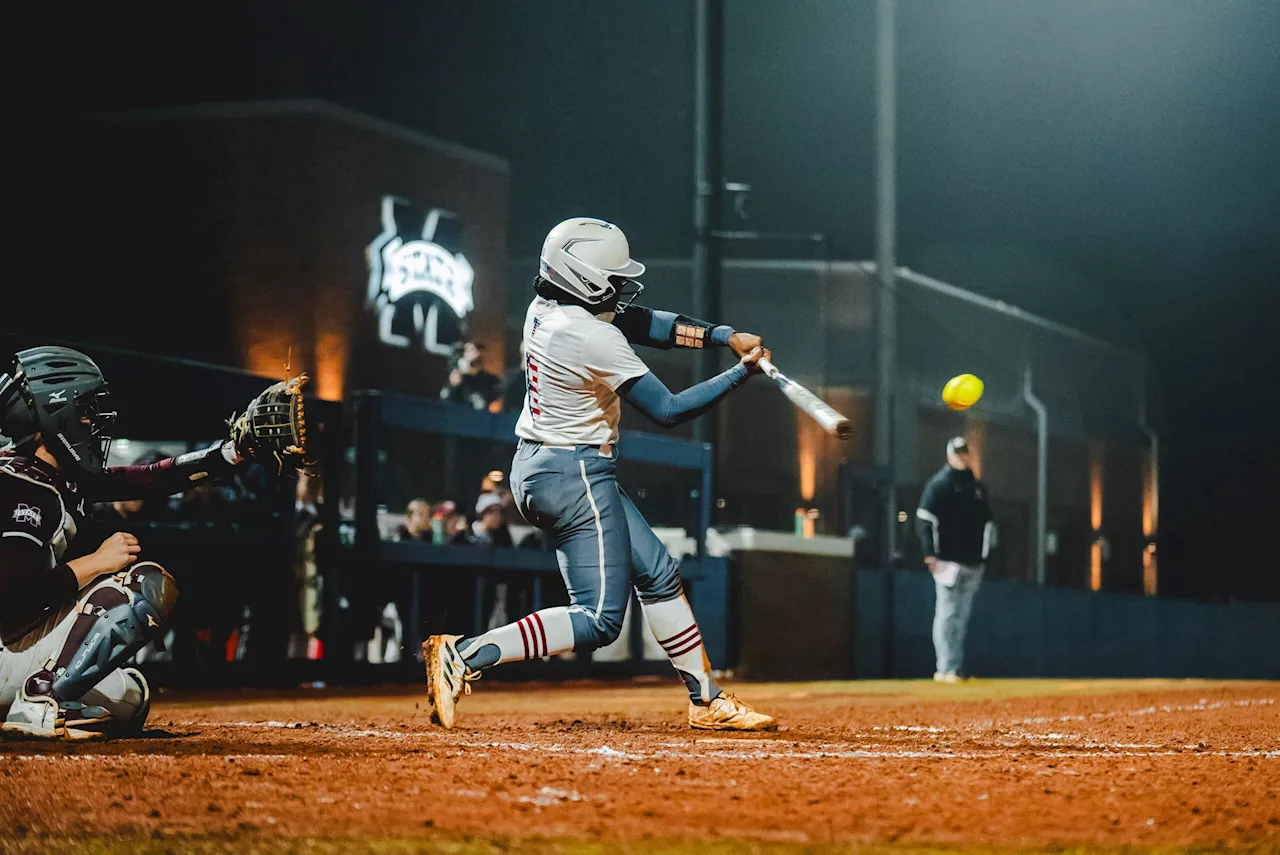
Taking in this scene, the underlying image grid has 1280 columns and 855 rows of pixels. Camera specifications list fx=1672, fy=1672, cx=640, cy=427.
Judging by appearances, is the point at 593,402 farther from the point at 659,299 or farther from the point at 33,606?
the point at 659,299

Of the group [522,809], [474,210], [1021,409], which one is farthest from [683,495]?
[1021,409]

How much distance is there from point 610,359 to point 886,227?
40.6 ft

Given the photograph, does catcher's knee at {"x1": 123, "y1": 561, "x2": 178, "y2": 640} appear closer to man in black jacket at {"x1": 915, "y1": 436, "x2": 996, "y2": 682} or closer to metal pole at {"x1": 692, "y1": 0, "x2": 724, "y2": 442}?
man in black jacket at {"x1": 915, "y1": 436, "x2": 996, "y2": 682}

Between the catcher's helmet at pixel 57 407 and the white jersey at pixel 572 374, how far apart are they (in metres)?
1.65

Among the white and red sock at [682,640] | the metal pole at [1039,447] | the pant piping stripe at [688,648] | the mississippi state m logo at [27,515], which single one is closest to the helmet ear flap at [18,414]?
the mississippi state m logo at [27,515]

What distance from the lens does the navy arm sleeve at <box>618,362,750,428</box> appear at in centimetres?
630

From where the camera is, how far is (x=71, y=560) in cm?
605

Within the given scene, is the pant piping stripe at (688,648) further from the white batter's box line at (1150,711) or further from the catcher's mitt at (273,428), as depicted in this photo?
the white batter's box line at (1150,711)

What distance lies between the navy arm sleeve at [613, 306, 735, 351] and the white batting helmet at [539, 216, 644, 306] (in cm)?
24

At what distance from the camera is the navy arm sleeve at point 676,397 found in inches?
248

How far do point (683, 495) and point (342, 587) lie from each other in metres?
4.28

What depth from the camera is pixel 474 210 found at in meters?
29.5

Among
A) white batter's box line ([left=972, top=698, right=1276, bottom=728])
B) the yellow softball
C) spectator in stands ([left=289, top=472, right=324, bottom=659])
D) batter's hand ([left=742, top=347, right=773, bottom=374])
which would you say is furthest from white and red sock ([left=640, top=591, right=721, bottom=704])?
the yellow softball

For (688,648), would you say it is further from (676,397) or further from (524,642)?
(676,397)
